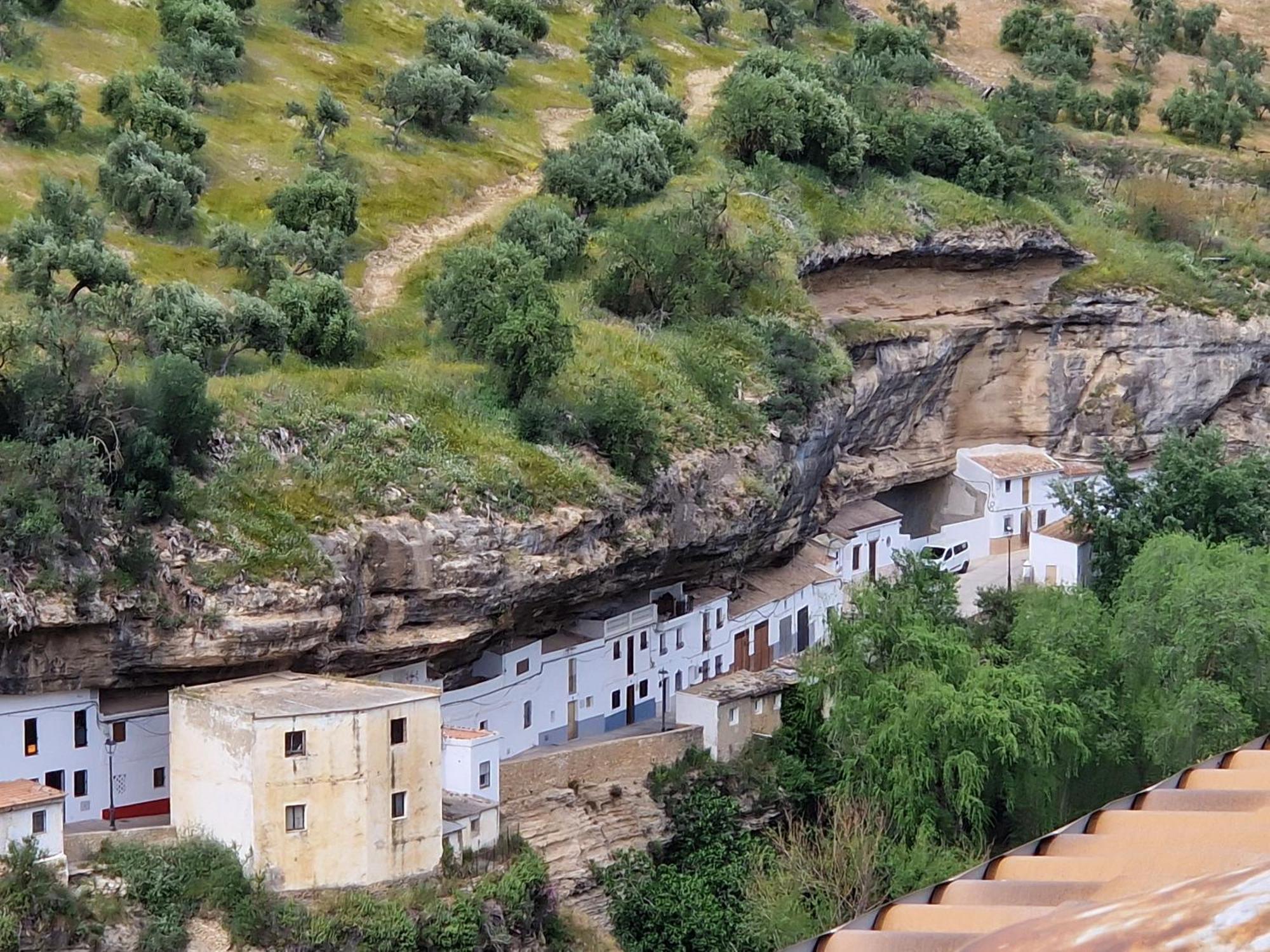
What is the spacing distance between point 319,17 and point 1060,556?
30.7 m

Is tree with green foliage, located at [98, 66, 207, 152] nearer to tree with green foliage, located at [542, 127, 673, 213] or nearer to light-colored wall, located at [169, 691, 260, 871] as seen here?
tree with green foliage, located at [542, 127, 673, 213]

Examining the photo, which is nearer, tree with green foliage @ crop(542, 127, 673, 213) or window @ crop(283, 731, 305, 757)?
window @ crop(283, 731, 305, 757)

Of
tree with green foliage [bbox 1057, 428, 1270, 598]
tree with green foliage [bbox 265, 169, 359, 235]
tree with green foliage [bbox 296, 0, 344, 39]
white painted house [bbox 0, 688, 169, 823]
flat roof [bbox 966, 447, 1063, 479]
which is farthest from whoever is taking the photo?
tree with green foliage [bbox 296, 0, 344, 39]

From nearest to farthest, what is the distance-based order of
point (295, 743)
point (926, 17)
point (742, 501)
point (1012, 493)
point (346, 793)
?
point (295, 743) < point (346, 793) < point (742, 501) < point (1012, 493) < point (926, 17)

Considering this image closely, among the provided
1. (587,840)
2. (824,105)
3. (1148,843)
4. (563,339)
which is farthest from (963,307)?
(1148,843)

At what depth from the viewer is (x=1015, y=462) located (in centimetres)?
5322

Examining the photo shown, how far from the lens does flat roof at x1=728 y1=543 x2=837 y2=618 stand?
44156 millimetres

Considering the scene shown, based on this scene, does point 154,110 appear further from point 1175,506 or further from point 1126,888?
point 1126,888

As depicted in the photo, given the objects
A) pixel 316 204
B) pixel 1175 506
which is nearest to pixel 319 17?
pixel 316 204

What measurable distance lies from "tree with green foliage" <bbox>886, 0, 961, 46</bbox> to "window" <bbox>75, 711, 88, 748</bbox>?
186ft

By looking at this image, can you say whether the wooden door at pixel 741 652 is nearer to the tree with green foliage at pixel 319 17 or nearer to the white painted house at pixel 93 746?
the white painted house at pixel 93 746

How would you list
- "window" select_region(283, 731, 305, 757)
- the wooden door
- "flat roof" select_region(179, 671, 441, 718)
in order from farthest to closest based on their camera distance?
the wooden door
"flat roof" select_region(179, 671, 441, 718)
"window" select_region(283, 731, 305, 757)

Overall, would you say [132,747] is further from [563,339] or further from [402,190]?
[402,190]

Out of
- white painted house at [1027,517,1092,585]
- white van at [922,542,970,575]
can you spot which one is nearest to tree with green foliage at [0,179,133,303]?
white van at [922,542,970,575]
